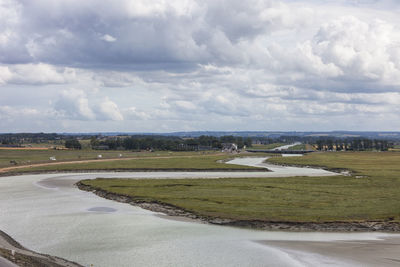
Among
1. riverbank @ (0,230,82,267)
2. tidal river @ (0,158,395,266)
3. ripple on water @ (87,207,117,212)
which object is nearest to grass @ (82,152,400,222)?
tidal river @ (0,158,395,266)

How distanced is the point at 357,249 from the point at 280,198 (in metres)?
25.8

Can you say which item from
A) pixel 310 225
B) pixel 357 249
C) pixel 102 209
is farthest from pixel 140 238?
pixel 357 249

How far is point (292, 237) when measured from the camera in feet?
139

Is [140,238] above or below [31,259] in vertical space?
below

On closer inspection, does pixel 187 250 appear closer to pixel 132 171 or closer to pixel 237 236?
pixel 237 236

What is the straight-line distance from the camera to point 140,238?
42.0m

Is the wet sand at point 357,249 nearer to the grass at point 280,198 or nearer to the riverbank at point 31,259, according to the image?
the grass at point 280,198

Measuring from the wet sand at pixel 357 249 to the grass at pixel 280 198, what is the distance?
7.30 m

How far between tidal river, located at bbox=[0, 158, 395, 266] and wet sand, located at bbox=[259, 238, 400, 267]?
0.65 m

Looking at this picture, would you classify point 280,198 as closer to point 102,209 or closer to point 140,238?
point 102,209

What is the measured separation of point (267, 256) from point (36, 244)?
67.4ft

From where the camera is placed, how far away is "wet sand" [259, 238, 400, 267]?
113ft

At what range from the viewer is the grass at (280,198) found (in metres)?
50.2

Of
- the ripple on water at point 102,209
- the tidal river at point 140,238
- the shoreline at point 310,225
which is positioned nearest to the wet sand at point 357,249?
the tidal river at point 140,238
